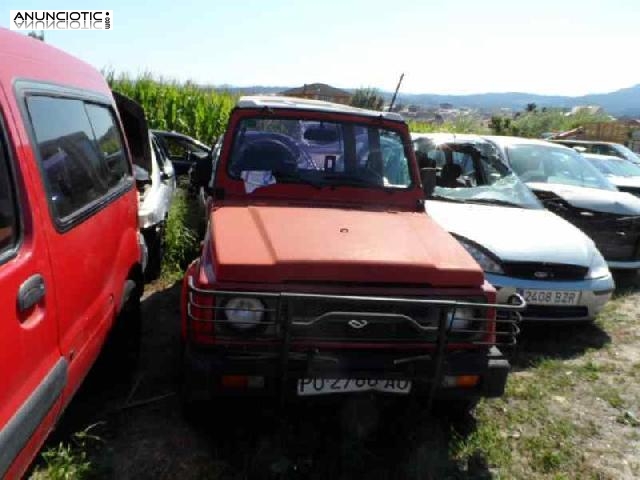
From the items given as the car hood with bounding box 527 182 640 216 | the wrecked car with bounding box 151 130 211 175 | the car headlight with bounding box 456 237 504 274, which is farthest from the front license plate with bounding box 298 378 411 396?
the wrecked car with bounding box 151 130 211 175

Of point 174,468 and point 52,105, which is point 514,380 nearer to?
point 174,468

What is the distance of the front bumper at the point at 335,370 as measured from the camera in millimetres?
2506

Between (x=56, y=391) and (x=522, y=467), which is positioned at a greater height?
(x=56, y=391)

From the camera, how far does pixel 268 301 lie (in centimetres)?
256

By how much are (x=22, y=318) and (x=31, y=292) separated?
0.30 feet

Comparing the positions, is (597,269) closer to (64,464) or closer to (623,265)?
(623,265)

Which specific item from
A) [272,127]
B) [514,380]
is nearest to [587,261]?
[514,380]

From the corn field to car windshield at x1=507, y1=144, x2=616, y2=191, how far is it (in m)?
8.05

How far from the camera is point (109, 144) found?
3387mm

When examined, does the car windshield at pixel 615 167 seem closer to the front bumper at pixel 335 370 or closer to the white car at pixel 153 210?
the white car at pixel 153 210

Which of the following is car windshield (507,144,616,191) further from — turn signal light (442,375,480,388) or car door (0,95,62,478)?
car door (0,95,62,478)

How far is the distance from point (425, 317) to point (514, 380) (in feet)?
5.74

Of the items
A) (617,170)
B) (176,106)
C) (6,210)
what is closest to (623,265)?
(617,170)

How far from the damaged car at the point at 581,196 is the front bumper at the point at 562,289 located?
185 cm
